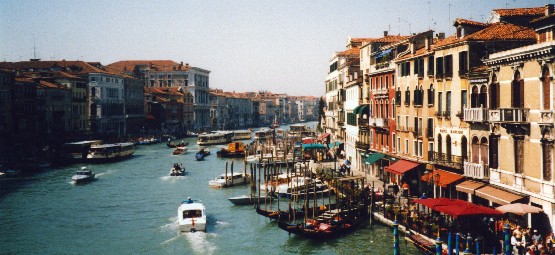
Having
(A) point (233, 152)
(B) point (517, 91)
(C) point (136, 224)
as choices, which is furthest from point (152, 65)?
(B) point (517, 91)

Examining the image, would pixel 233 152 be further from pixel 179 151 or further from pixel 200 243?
pixel 200 243

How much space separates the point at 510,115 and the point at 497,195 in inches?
111

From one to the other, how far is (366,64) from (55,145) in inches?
1382

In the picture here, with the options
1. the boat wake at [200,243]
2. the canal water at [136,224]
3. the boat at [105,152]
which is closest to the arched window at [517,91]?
the canal water at [136,224]

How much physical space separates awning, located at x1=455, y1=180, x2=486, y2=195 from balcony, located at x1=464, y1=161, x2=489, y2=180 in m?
0.26

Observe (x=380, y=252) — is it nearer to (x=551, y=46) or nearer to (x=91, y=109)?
(x=551, y=46)

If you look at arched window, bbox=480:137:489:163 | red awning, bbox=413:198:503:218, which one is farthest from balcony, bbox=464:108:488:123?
red awning, bbox=413:198:503:218

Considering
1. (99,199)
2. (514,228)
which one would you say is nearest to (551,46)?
(514,228)

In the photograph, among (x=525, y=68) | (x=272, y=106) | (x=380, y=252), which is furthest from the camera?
(x=272, y=106)

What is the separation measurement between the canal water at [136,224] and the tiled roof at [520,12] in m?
10.8

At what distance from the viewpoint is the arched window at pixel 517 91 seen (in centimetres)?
1808

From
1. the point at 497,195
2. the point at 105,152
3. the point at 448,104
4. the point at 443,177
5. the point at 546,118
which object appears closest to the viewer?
the point at 546,118

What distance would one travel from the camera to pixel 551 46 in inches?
632

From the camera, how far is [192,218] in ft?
78.9
